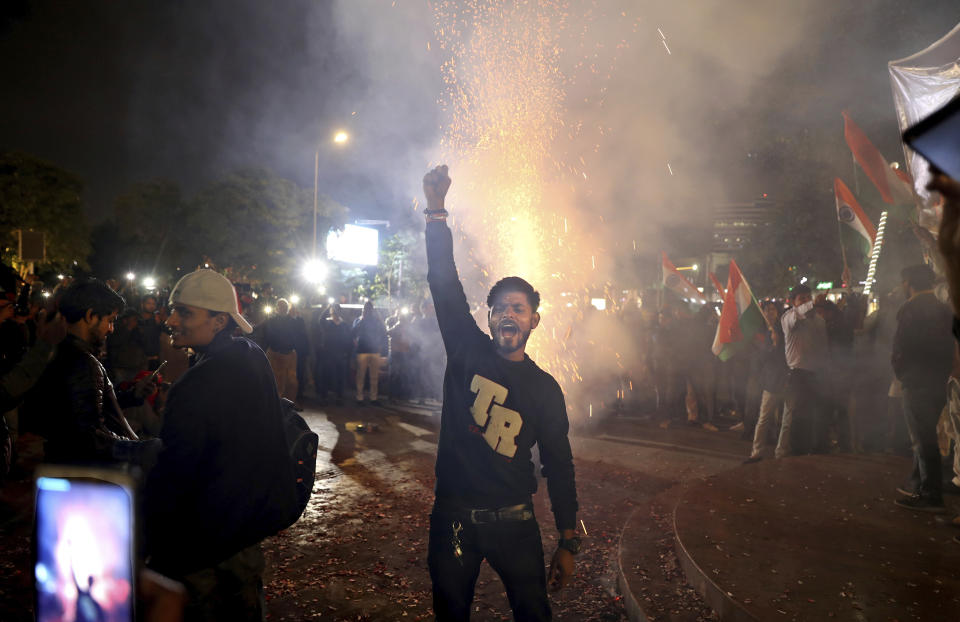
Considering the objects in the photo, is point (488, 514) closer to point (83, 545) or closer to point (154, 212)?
point (83, 545)

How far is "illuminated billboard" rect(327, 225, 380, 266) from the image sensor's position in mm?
31562

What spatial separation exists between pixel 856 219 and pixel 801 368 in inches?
111

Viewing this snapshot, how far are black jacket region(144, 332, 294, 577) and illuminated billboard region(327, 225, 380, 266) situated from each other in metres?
29.6

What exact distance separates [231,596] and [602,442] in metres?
7.22

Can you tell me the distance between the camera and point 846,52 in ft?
49.5

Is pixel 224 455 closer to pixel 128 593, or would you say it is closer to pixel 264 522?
pixel 264 522

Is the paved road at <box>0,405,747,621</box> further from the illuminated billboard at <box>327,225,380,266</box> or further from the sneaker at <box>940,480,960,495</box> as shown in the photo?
the illuminated billboard at <box>327,225,380,266</box>

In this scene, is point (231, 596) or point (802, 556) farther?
point (802, 556)

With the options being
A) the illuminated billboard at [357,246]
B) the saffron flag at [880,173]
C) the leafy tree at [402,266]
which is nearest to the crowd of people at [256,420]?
the saffron flag at [880,173]

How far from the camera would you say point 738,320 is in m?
9.20

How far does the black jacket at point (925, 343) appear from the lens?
16.7 feet

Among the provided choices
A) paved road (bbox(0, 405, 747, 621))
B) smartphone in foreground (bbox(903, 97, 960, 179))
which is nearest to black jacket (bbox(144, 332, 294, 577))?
paved road (bbox(0, 405, 747, 621))

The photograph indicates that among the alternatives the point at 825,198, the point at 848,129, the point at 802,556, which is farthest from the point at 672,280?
the point at 825,198

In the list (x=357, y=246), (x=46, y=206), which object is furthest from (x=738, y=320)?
(x=46, y=206)
